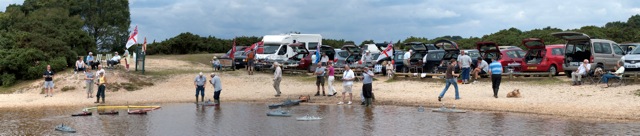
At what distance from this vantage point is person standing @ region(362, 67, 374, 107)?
20641mm

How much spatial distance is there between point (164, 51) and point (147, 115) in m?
39.5

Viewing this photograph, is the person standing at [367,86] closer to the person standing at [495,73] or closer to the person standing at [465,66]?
the person standing at [495,73]

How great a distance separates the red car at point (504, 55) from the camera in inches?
1033

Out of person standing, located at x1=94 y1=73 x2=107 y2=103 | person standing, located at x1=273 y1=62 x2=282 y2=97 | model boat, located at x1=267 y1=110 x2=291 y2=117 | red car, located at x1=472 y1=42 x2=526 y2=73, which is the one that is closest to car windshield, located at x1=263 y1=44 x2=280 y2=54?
person standing, located at x1=273 y1=62 x2=282 y2=97

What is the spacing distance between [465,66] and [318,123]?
9415mm

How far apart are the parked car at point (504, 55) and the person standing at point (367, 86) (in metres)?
7.19

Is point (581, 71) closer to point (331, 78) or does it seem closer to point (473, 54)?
point (473, 54)

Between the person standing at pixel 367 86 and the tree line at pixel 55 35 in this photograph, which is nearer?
the person standing at pixel 367 86

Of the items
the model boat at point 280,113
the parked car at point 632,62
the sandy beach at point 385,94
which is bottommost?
the model boat at point 280,113

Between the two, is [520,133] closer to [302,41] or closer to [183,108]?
[183,108]

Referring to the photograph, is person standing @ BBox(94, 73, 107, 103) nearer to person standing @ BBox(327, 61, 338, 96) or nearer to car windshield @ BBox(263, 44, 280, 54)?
person standing @ BBox(327, 61, 338, 96)

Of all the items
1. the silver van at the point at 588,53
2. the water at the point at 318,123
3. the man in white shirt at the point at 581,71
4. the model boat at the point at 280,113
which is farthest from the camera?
the silver van at the point at 588,53

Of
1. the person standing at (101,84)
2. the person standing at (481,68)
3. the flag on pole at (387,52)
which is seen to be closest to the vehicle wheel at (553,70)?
the person standing at (481,68)

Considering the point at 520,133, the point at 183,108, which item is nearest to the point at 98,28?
the point at 183,108
